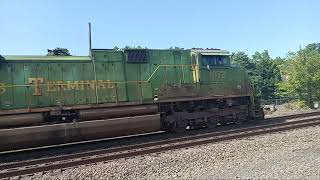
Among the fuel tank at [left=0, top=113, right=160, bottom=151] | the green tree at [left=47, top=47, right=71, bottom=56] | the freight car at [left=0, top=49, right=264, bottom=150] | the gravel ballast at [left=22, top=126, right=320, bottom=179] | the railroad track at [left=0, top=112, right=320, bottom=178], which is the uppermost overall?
the green tree at [left=47, top=47, right=71, bottom=56]

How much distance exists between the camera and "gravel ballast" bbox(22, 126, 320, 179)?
8703 millimetres

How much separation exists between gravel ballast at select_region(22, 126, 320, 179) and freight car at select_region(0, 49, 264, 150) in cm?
382

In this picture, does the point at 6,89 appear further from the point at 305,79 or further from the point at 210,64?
the point at 305,79

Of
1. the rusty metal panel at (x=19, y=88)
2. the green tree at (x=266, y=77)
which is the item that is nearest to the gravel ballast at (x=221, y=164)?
the rusty metal panel at (x=19, y=88)

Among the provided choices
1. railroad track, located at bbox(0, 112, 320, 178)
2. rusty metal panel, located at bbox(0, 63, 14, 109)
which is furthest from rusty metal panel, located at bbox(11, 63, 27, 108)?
railroad track, located at bbox(0, 112, 320, 178)

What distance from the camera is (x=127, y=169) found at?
968 cm

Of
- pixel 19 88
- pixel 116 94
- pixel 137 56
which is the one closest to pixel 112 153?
pixel 116 94

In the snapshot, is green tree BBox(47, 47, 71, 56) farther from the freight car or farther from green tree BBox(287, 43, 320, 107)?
green tree BBox(287, 43, 320, 107)

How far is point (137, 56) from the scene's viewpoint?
55.1 ft

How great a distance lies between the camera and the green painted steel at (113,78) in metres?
14.3

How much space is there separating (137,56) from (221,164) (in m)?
7.93

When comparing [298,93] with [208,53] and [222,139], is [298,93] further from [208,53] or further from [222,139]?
[222,139]

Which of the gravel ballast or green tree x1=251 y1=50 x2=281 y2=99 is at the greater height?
green tree x1=251 y1=50 x2=281 y2=99

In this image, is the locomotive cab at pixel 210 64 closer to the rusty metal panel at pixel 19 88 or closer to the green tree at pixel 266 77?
the rusty metal panel at pixel 19 88
